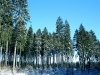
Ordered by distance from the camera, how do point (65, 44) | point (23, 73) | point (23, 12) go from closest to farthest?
point (23, 73), point (23, 12), point (65, 44)

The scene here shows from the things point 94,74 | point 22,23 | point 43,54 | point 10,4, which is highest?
point 10,4

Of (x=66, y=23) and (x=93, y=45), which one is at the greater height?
(x=66, y=23)

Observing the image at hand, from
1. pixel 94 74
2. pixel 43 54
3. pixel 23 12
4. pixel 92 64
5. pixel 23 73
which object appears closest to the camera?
pixel 23 73

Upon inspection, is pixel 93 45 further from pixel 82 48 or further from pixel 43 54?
pixel 43 54

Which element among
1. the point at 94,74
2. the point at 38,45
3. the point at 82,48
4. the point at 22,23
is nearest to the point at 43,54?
the point at 38,45

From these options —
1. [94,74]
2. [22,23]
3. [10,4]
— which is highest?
[10,4]

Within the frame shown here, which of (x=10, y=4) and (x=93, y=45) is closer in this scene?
(x=10, y=4)

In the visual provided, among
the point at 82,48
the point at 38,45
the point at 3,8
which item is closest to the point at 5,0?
the point at 3,8

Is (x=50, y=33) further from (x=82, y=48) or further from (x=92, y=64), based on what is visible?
(x=92, y=64)

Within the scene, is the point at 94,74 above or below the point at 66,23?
below

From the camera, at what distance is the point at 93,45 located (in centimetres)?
7625

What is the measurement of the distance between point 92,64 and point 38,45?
95.2ft

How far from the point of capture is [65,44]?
74.8 metres

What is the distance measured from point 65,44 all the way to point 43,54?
10.9 m
